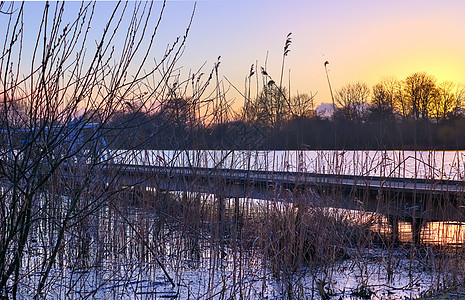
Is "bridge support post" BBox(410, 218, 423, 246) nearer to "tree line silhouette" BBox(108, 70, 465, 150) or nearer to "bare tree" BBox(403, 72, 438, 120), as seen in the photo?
"tree line silhouette" BBox(108, 70, 465, 150)

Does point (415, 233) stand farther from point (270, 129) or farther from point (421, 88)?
point (421, 88)

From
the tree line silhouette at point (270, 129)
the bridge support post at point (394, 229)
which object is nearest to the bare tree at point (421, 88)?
the tree line silhouette at point (270, 129)

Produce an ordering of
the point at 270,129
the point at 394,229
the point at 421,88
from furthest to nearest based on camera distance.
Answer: the point at 421,88 < the point at 270,129 < the point at 394,229

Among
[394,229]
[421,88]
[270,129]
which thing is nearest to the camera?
[394,229]

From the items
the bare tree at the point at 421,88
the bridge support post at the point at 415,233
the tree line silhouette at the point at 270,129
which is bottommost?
the bridge support post at the point at 415,233

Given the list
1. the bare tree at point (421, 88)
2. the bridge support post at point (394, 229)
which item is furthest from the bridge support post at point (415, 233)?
the bare tree at point (421, 88)

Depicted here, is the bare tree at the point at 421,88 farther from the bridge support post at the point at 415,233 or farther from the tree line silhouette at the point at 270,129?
the bridge support post at the point at 415,233

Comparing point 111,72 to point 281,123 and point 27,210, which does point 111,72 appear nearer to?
point 27,210

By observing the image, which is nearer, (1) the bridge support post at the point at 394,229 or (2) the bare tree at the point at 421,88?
(1) the bridge support post at the point at 394,229

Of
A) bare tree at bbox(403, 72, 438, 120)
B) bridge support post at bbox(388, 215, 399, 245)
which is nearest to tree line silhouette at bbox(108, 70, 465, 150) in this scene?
bridge support post at bbox(388, 215, 399, 245)

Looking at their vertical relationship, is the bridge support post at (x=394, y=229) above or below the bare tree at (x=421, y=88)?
below

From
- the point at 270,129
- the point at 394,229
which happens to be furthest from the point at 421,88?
the point at 394,229

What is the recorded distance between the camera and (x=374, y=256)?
5.66m

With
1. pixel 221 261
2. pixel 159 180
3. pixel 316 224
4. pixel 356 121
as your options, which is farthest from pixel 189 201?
pixel 356 121
